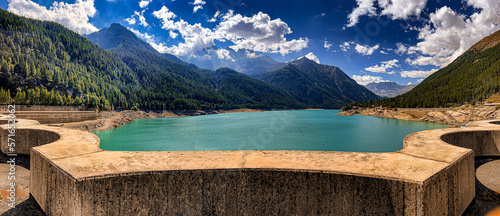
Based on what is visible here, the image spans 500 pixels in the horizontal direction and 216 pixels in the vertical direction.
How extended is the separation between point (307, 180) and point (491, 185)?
12.1 metres

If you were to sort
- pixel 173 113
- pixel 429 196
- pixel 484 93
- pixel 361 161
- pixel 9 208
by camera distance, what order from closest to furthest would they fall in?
pixel 429 196, pixel 361 161, pixel 9 208, pixel 484 93, pixel 173 113

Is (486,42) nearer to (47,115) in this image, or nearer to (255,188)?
(255,188)

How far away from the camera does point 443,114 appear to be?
68.3m

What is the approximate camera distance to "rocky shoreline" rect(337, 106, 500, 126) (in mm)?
54144

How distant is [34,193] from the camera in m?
8.59

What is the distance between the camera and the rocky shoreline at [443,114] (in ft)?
178

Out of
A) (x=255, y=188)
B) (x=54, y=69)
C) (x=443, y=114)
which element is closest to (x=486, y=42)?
(x=443, y=114)

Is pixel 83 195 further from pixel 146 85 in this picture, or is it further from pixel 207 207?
pixel 146 85

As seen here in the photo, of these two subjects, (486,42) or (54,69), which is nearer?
(54,69)

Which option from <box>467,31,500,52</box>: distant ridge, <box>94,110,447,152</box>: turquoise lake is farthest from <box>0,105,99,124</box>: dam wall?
<box>467,31,500,52</box>: distant ridge

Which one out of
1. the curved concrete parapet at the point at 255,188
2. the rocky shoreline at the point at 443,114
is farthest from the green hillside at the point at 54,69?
the rocky shoreline at the point at 443,114

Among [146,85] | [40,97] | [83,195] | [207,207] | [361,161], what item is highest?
[146,85]

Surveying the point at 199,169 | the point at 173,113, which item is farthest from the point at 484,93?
the point at 173,113

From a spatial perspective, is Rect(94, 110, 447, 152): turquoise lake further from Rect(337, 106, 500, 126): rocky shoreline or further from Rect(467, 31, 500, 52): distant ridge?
Rect(467, 31, 500, 52): distant ridge
